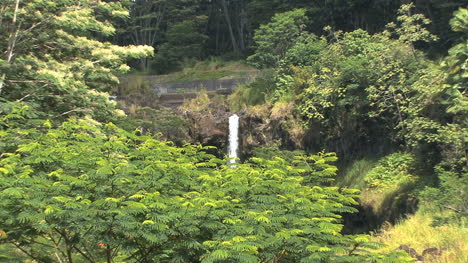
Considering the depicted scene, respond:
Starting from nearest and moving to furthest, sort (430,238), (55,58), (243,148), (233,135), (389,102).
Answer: (430,238), (55,58), (389,102), (243,148), (233,135)

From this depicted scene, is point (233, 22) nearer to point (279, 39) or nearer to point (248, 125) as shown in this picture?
point (279, 39)

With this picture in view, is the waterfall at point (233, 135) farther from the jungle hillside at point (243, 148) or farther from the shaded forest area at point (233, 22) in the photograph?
the shaded forest area at point (233, 22)

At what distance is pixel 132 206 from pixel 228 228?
4.26 feet

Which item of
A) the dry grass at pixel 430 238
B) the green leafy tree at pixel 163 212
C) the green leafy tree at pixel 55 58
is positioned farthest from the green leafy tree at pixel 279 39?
the green leafy tree at pixel 163 212

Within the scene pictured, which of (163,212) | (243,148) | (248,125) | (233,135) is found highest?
(163,212)

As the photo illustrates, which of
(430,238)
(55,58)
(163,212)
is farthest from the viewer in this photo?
(55,58)

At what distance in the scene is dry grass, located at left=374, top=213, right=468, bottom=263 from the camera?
11000 millimetres

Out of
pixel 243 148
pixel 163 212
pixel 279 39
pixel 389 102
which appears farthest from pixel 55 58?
pixel 279 39

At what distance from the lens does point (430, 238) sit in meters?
12.9

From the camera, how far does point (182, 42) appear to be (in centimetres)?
4903

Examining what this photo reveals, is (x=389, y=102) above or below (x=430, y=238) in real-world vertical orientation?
above

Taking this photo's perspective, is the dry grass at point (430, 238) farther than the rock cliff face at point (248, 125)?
No

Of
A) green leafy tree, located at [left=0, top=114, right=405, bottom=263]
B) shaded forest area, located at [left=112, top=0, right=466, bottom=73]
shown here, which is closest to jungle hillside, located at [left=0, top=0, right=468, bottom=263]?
green leafy tree, located at [left=0, top=114, right=405, bottom=263]

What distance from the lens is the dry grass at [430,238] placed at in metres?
11.0
